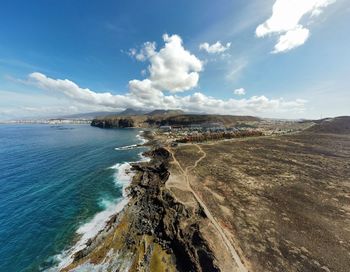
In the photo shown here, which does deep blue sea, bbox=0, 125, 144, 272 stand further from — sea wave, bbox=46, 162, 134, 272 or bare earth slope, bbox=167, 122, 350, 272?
bare earth slope, bbox=167, 122, 350, 272

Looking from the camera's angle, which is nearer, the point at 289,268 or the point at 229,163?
the point at 289,268

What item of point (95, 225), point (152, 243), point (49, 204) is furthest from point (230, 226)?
point (49, 204)

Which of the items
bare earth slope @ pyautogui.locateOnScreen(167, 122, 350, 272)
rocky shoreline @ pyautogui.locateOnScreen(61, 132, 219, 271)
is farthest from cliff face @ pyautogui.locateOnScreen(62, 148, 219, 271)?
bare earth slope @ pyautogui.locateOnScreen(167, 122, 350, 272)

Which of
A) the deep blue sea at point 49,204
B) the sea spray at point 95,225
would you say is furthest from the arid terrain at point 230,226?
the deep blue sea at point 49,204

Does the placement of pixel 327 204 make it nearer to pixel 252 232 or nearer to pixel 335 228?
pixel 335 228

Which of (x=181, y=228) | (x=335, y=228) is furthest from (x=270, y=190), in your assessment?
(x=181, y=228)

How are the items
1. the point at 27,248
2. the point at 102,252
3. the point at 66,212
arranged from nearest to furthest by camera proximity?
1. the point at 102,252
2. the point at 27,248
3. the point at 66,212

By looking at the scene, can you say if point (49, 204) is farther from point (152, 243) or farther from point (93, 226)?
point (152, 243)
